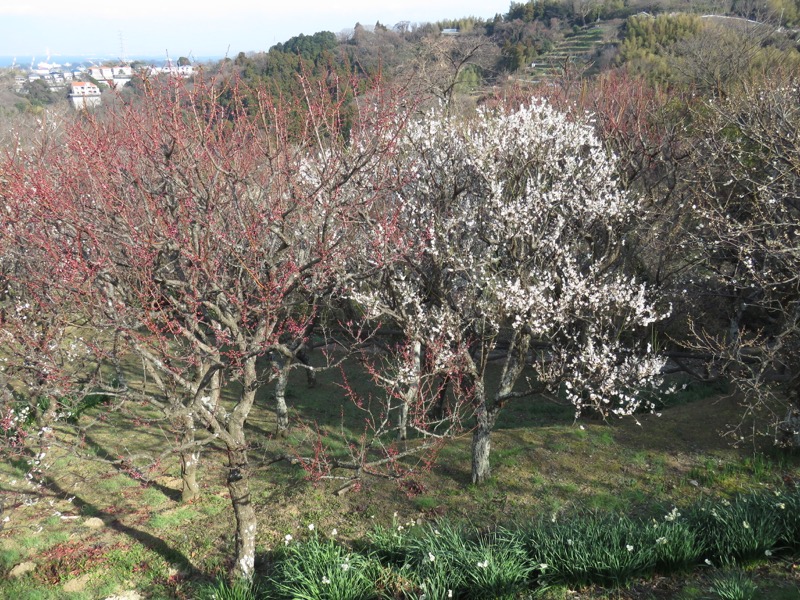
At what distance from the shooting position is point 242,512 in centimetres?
745

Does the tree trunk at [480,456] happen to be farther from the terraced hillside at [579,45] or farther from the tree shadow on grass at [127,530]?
the terraced hillside at [579,45]

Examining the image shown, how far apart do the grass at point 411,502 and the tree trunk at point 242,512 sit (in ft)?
1.02

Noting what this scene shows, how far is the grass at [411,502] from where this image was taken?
7.42 meters

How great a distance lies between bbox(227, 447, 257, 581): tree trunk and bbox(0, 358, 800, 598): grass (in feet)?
1.02

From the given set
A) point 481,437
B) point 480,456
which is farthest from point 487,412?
point 480,456

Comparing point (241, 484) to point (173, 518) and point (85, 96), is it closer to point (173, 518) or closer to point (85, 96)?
point (173, 518)

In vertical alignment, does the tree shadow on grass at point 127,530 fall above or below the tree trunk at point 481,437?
below

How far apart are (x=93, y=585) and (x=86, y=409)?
23.5 ft

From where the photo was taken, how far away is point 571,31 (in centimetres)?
6725

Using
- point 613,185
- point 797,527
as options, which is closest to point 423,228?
point 613,185

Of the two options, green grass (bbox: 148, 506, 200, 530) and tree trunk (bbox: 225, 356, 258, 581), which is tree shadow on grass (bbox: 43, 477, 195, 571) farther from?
tree trunk (bbox: 225, 356, 258, 581)

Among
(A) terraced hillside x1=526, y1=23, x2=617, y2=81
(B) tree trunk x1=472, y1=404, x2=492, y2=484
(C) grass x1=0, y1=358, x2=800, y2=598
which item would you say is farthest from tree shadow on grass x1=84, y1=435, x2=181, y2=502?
(A) terraced hillside x1=526, y1=23, x2=617, y2=81

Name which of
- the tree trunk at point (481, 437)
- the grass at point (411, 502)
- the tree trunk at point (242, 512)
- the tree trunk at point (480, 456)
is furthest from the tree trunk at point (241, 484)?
the tree trunk at point (480, 456)

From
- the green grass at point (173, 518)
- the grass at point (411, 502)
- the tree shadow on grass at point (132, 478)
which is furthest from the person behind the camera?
the tree shadow on grass at point (132, 478)
